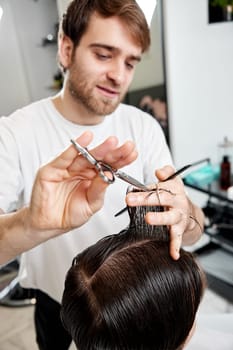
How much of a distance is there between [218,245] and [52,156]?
5.98 ft

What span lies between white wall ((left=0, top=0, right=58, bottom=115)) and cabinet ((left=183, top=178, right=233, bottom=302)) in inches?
44.2

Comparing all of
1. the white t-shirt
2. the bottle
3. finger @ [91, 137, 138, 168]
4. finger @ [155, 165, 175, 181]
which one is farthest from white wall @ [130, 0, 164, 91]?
finger @ [91, 137, 138, 168]

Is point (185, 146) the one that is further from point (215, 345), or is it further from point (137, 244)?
point (137, 244)

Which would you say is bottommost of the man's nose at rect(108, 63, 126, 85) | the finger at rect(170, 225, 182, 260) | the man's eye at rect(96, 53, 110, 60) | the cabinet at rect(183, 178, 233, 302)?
the cabinet at rect(183, 178, 233, 302)

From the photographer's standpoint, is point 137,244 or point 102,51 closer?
point 137,244

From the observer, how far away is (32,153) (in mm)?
994

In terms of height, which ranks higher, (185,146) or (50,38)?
(50,38)

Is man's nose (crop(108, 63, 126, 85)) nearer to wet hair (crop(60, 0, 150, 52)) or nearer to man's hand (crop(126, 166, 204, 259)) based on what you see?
wet hair (crop(60, 0, 150, 52))

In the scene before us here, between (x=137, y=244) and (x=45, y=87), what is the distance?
1.45m

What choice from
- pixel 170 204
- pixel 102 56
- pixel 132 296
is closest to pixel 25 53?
pixel 102 56

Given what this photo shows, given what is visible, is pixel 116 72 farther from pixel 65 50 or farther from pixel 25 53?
pixel 25 53

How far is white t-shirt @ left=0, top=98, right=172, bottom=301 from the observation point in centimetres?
96

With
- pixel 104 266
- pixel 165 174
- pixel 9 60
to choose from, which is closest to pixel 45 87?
pixel 9 60

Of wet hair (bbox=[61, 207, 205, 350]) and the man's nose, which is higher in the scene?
the man's nose
